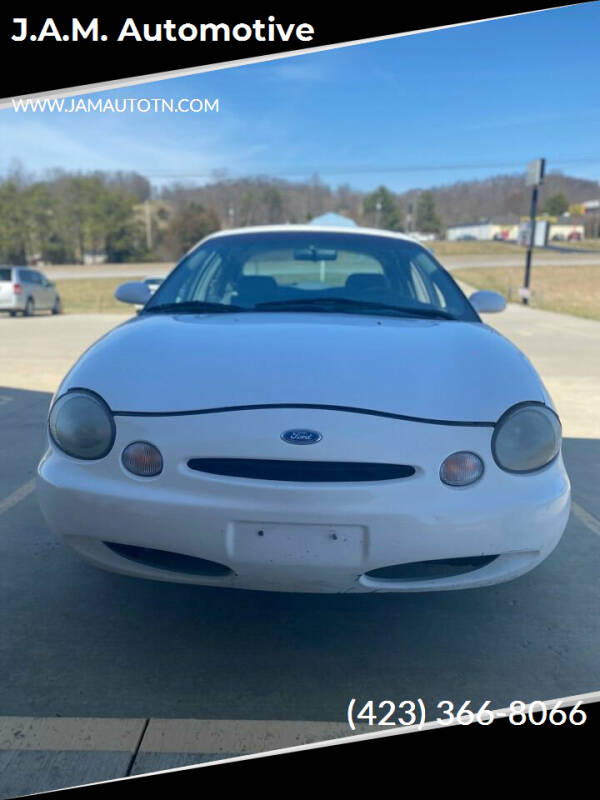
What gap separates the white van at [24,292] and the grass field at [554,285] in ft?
45.6

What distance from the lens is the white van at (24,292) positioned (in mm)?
17125

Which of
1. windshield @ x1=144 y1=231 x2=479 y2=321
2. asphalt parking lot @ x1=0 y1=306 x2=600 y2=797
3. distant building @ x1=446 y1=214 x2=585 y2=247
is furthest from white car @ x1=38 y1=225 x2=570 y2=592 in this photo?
distant building @ x1=446 y1=214 x2=585 y2=247

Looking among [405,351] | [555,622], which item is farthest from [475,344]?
[555,622]

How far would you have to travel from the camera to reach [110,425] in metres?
2.14

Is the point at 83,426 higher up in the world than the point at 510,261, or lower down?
higher up

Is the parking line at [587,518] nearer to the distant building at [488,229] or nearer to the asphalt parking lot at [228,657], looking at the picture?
the asphalt parking lot at [228,657]

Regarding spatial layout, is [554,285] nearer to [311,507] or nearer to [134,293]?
[134,293]

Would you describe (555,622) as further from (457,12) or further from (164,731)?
(457,12)

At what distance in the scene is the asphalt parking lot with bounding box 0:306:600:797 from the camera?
1880 millimetres

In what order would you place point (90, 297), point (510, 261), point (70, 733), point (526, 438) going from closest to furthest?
1. point (70, 733)
2. point (526, 438)
3. point (90, 297)
4. point (510, 261)

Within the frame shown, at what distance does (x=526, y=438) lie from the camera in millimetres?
2148

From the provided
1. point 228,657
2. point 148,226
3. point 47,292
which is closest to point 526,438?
point 228,657

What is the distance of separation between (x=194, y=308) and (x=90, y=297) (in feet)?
85.8

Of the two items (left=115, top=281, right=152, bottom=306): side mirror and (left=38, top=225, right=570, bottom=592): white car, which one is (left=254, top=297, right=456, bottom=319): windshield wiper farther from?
(left=115, top=281, right=152, bottom=306): side mirror
